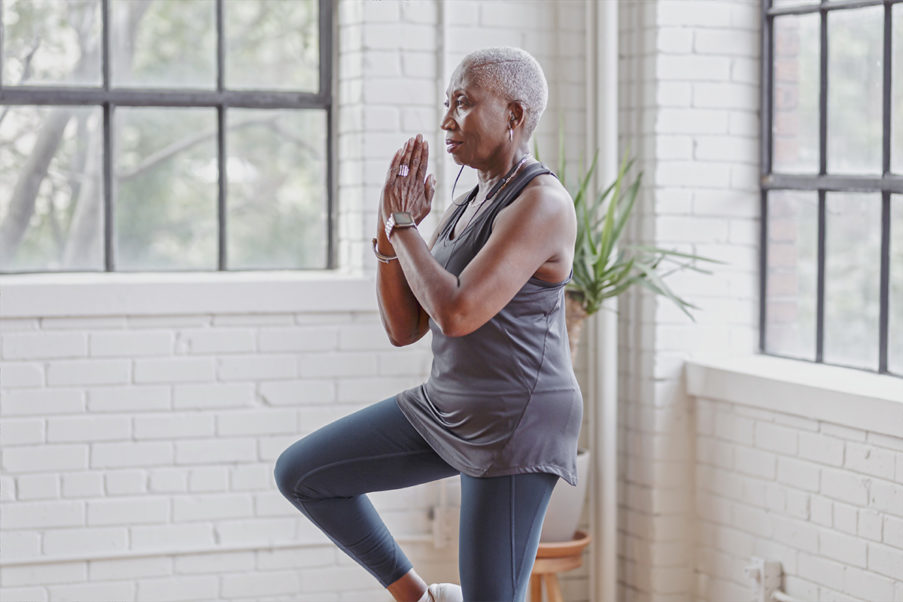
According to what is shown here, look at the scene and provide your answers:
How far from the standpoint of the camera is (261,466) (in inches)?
162

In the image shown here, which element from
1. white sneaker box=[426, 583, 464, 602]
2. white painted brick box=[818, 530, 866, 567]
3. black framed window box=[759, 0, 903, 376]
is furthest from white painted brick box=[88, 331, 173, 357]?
white painted brick box=[818, 530, 866, 567]

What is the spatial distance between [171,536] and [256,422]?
0.49 metres

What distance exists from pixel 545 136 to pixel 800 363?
4.02 feet

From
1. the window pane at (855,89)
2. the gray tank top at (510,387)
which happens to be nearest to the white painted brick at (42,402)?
the gray tank top at (510,387)

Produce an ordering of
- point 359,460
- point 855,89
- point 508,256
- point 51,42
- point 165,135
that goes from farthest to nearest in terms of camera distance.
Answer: point 165,135
point 51,42
point 855,89
point 359,460
point 508,256

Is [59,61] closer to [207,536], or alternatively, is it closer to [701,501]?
[207,536]

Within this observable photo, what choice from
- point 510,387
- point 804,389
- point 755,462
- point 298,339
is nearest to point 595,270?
point 804,389

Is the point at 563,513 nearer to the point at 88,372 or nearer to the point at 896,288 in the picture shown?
the point at 896,288

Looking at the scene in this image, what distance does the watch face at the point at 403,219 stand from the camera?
2559 mm

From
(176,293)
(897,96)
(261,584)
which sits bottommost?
(261,584)

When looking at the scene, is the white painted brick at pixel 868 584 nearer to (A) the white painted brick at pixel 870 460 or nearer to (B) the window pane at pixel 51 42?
(A) the white painted brick at pixel 870 460

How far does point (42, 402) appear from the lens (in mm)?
3941

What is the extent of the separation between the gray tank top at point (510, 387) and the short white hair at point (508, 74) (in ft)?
0.54

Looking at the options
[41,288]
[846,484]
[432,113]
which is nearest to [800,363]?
[846,484]
